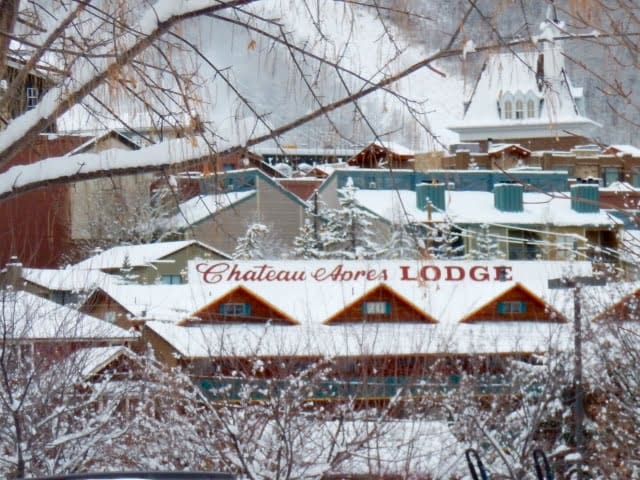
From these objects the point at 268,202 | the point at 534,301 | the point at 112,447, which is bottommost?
the point at 112,447

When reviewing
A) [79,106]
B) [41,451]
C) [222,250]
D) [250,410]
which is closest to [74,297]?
[250,410]

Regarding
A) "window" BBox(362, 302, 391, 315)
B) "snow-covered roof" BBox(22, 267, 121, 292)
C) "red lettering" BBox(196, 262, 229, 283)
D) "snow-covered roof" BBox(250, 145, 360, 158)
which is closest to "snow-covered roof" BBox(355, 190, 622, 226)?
"red lettering" BBox(196, 262, 229, 283)

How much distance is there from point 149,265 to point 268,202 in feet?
21.1

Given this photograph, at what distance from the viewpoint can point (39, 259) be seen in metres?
22.7

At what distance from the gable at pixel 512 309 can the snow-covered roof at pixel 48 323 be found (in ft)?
22.8

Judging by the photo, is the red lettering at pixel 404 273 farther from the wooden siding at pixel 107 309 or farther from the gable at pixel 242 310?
the wooden siding at pixel 107 309

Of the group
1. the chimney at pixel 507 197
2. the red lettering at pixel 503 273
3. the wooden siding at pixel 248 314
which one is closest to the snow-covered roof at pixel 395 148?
the wooden siding at pixel 248 314

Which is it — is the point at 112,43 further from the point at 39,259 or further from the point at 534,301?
the point at 39,259

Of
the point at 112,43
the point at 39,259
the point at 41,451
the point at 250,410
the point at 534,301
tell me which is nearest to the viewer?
the point at 112,43

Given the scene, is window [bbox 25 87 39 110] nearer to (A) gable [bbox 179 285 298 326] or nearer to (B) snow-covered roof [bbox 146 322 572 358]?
(B) snow-covered roof [bbox 146 322 572 358]

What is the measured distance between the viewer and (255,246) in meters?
25.8

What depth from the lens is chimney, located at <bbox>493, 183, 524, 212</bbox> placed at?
27.2m

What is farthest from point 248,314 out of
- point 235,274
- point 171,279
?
point 171,279

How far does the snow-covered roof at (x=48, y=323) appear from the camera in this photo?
1109 centimetres
